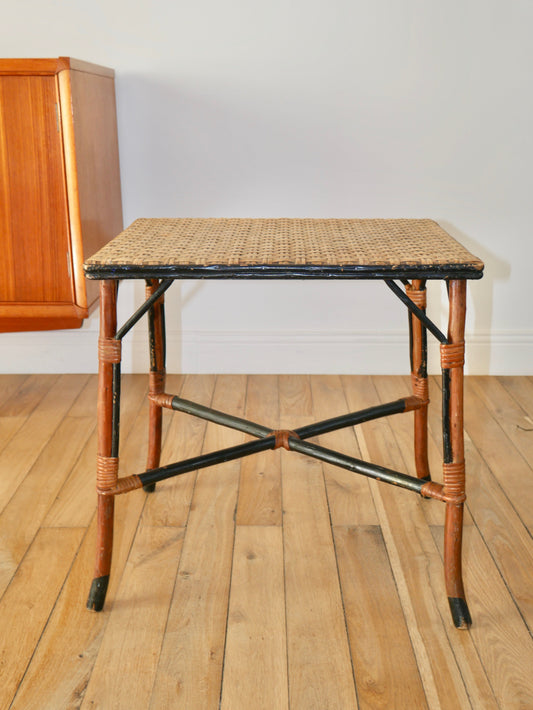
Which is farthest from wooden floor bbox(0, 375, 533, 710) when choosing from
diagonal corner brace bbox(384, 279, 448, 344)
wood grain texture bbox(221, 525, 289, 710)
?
diagonal corner brace bbox(384, 279, 448, 344)

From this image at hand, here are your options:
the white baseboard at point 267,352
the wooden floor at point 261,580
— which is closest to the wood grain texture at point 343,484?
the wooden floor at point 261,580

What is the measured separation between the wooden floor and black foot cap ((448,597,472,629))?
17 millimetres

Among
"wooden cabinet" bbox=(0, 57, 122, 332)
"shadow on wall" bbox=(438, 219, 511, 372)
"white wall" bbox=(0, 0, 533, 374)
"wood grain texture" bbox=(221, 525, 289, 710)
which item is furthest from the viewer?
"shadow on wall" bbox=(438, 219, 511, 372)

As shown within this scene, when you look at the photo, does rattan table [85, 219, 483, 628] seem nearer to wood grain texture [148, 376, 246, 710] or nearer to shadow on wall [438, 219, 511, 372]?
wood grain texture [148, 376, 246, 710]

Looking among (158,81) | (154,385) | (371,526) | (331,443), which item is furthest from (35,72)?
(371,526)

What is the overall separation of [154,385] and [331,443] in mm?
519

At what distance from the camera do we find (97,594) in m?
1.25

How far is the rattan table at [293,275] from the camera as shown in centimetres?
115

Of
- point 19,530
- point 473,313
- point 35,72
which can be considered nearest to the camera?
point 19,530

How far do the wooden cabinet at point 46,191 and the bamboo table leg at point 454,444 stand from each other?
978 mm

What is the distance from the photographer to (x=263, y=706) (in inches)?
41.1

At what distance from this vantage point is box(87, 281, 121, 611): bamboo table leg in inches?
47.4

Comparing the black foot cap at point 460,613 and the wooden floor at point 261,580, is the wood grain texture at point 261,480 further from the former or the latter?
the black foot cap at point 460,613

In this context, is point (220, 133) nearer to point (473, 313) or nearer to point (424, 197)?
point (424, 197)
